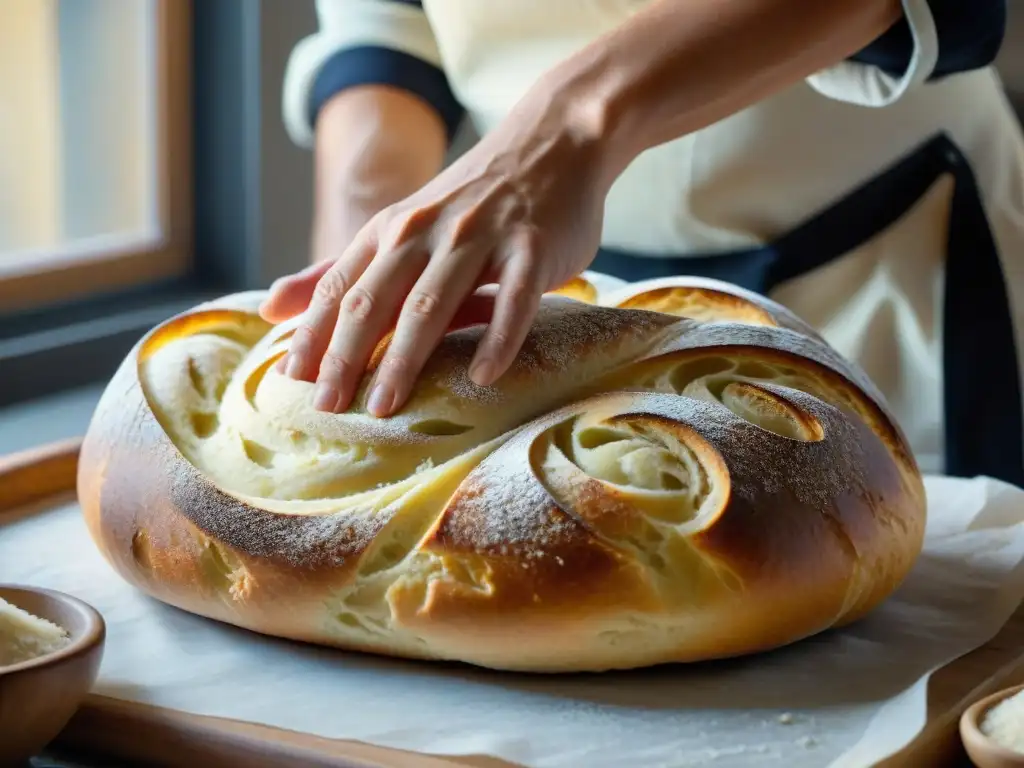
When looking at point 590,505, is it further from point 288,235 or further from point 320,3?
point 288,235

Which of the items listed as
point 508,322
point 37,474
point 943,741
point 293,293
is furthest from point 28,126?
point 943,741

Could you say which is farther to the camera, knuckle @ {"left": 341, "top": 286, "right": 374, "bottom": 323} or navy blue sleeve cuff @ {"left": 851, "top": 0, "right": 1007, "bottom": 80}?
navy blue sleeve cuff @ {"left": 851, "top": 0, "right": 1007, "bottom": 80}

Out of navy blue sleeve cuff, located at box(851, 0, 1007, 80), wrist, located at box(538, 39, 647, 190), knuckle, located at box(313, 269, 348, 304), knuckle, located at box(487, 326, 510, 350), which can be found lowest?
knuckle, located at box(487, 326, 510, 350)

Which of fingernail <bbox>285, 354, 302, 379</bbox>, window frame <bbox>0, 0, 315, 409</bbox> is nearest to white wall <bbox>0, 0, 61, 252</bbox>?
window frame <bbox>0, 0, 315, 409</bbox>

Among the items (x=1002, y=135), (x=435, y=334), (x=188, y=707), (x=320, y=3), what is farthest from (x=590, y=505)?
(x=320, y=3)

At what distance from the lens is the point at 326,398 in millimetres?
886

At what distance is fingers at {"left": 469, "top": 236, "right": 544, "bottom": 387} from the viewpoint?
34.2 inches

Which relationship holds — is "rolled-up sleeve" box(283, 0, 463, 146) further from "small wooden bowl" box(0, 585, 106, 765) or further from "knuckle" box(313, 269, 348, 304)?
"small wooden bowl" box(0, 585, 106, 765)

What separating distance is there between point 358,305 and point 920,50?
498mm

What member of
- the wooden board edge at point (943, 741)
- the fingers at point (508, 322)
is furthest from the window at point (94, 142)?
the wooden board edge at point (943, 741)

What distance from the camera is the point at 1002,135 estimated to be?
1321 millimetres

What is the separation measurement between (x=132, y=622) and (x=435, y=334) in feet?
0.93

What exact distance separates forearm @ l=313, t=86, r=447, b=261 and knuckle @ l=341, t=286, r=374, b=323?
51 cm

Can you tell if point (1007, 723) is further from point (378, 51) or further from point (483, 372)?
point (378, 51)
